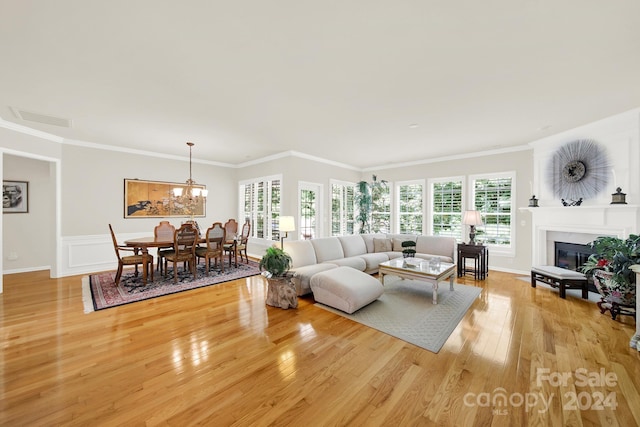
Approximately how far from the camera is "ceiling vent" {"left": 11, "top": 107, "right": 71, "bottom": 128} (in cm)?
364

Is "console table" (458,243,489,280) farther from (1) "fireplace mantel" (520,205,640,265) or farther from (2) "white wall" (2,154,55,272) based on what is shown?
(2) "white wall" (2,154,55,272)

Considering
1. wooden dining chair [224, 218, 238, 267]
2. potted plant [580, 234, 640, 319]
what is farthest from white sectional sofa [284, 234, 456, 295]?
potted plant [580, 234, 640, 319]

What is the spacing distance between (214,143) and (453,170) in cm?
579

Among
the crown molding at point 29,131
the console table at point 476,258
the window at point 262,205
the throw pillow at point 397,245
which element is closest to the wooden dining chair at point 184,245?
the window at point 262,205

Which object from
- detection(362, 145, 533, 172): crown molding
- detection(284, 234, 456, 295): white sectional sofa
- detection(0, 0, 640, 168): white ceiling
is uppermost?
detection(0, 0, 640, 168): white ceiling

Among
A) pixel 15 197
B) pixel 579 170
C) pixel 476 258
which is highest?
pixel 579 170

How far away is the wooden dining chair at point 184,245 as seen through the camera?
14.8 ft

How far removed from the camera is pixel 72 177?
5.18 metres

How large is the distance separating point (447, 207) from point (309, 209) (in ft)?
11.9

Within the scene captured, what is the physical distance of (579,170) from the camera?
433 centimetres

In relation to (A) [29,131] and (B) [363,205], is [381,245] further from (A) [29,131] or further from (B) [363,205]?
(A) [29,131]

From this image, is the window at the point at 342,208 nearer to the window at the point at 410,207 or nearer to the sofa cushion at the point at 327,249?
the window at the point at 410,207

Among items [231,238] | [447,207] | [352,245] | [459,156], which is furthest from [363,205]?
[231,238]

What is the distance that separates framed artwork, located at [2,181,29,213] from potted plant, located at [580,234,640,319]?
10365mm
